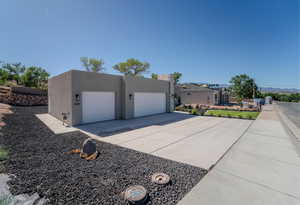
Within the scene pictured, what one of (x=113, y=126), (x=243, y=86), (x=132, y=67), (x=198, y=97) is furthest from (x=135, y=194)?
(x=243, y=86)

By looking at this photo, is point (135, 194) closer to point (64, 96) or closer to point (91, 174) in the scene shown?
point (91, 174)

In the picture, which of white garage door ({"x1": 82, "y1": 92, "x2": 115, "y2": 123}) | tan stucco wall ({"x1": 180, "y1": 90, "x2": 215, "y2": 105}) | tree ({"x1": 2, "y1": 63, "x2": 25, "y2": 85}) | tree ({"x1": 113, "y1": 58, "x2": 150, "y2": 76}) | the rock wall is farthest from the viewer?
tree ({"x1": 113, "y1": 58, "x2": 150, "y2": 76})

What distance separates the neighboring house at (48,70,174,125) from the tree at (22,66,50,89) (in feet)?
61.9

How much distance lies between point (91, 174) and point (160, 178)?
59.6 inches

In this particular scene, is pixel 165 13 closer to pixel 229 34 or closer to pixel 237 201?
pixel 229 34

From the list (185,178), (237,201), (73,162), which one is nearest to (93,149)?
(73,162)

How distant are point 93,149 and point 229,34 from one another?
14745 millimetres

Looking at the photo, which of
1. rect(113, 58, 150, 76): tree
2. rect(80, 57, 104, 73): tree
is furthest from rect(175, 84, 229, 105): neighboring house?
rect(80, 57, 104, 73): tree

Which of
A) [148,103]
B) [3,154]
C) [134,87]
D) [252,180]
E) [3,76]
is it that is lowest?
[252,180]

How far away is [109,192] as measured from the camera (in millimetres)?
2338

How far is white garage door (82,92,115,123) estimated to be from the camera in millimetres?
8097

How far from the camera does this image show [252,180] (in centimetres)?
276

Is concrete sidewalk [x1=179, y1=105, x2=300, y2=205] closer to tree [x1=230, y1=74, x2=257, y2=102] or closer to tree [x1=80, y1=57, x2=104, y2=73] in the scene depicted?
tree [x1=80, y1=57, x2=104, y2=73]

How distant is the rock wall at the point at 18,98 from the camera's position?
16.4m
